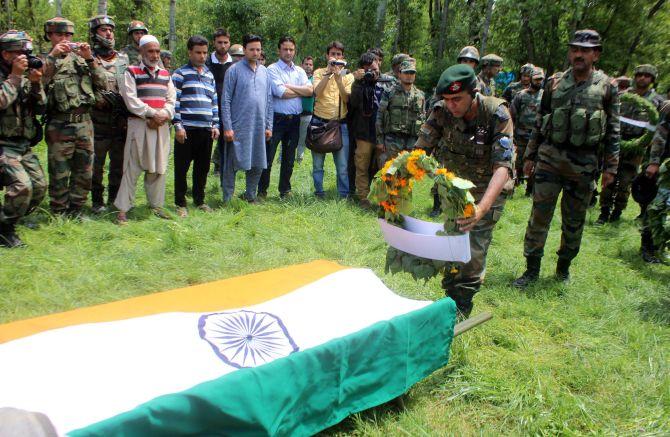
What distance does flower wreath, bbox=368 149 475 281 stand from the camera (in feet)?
9.50

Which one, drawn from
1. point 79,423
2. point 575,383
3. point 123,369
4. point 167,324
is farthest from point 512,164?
point 79,423

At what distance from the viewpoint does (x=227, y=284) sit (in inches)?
125

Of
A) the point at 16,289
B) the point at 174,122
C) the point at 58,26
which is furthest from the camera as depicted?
the point at 174,122

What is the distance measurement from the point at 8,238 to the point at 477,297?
420 cm

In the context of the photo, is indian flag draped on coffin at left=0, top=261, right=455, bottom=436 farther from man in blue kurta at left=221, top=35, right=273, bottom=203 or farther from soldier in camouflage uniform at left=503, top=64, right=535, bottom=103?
soldier in camouflage uniform at left=503, top=64, right=535, bottom=103

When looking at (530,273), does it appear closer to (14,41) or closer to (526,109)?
(526,109)

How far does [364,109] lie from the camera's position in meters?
6.80

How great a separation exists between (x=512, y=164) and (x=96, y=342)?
2665 mm

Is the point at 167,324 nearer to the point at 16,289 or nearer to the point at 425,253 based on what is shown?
the point at 425,253

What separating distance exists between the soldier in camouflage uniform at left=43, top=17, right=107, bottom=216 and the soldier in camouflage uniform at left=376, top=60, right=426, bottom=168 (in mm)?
3283

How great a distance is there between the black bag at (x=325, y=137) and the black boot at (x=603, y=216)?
153 inches

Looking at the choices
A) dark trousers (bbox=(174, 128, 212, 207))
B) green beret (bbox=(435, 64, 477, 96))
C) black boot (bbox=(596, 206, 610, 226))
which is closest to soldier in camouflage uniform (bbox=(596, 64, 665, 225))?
black boot (bbox=(596, 206, 610, 226))

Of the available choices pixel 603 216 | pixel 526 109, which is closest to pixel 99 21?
pixel 526 109

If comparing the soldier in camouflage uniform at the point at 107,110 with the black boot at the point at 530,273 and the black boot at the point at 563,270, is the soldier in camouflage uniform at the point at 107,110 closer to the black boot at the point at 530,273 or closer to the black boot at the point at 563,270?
the black boot at the point at 530,273
